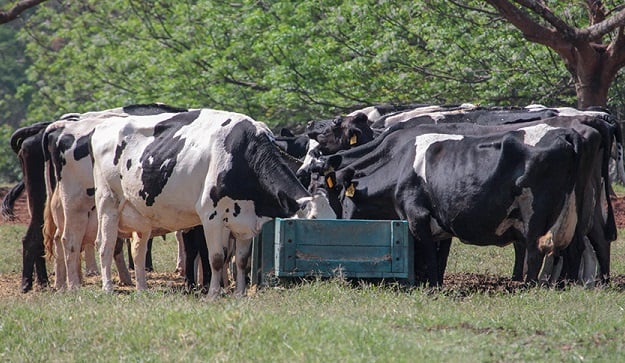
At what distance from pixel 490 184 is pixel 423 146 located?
3.48 ft

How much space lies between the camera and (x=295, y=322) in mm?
8734

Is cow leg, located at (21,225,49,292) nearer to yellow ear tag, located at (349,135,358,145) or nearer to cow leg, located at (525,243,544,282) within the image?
yellow ear tag, located at (349,135,358,145)

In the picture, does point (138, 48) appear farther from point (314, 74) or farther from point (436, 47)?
point (436, 47)

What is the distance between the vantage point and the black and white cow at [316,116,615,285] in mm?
11648

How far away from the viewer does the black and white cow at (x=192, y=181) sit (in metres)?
11.9

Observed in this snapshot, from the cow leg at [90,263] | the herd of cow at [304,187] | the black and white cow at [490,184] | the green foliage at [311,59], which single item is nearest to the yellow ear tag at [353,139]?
the herd of cow at [304,187]

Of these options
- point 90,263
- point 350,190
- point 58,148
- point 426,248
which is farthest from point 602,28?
point 58,148

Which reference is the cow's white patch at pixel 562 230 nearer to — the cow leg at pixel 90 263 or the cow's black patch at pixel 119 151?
the cow's black patch at pixel 119 151

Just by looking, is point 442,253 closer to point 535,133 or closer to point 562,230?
point 562,230

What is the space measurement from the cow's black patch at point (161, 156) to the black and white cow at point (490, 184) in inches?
64.9

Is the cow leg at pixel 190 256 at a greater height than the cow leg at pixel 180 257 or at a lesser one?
greater

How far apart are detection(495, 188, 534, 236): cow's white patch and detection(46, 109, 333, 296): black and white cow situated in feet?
6.26

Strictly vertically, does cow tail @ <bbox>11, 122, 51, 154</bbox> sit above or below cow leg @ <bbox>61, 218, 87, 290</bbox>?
above

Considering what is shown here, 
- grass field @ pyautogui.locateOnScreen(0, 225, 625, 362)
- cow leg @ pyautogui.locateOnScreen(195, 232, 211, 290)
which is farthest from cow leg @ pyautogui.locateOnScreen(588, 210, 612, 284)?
cow leg @ pyautogui.locateOnScreen(195, 232, 211, 290)
